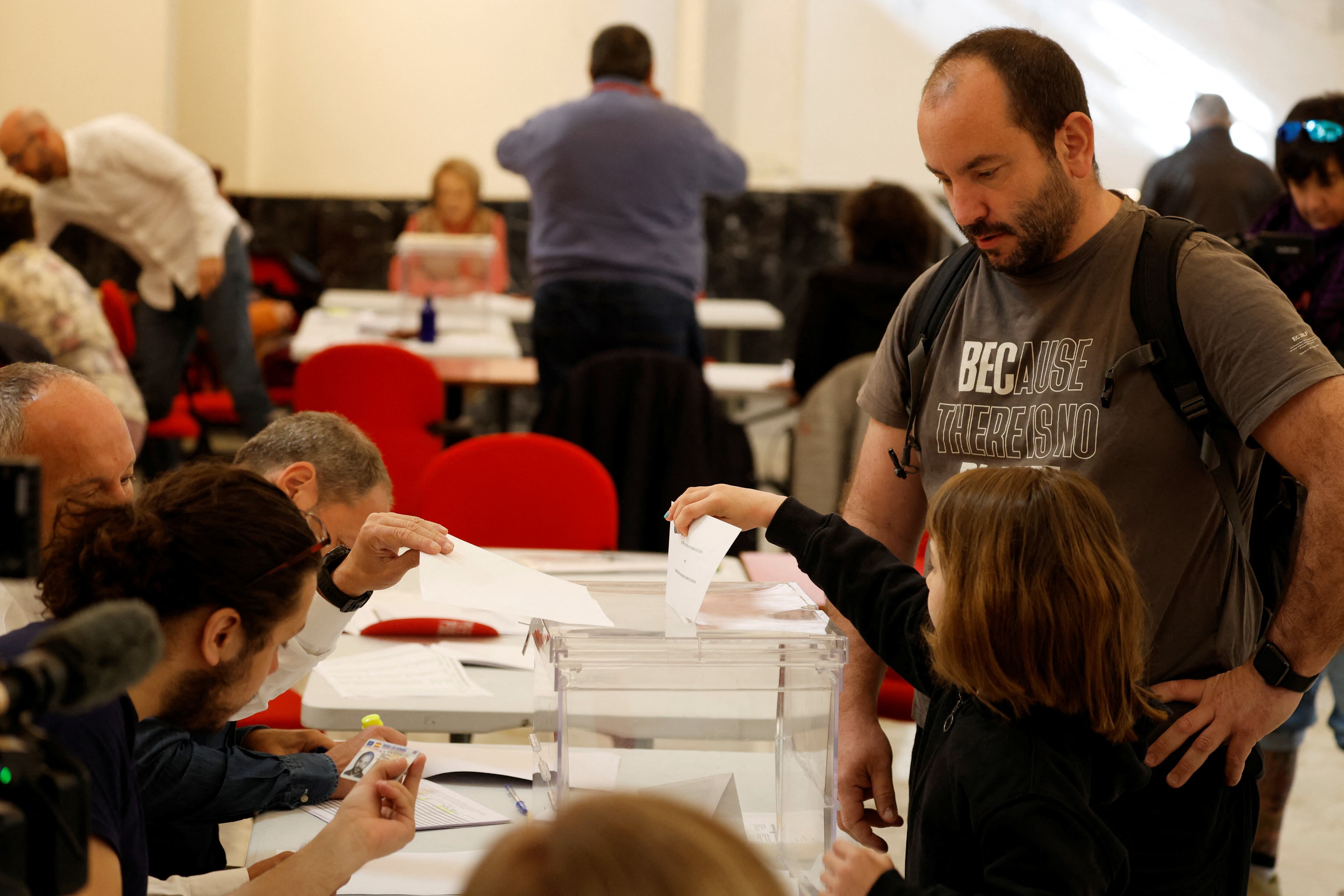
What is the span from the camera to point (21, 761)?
0.77 meters

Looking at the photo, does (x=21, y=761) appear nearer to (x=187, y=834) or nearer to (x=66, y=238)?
(x=187, y=834)

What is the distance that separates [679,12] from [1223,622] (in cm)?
741

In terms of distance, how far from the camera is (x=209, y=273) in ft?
17.1

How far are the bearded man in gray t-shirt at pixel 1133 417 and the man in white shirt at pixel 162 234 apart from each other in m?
4.12

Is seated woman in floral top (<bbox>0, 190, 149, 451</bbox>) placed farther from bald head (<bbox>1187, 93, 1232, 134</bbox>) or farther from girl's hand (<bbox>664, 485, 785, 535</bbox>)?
bald head (<bbox>1187, 93, 1232, 134</bbox>)

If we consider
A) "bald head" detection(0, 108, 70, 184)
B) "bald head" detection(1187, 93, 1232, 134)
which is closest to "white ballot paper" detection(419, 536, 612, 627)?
"bald head" detection(1187, 93, 1232, 134)

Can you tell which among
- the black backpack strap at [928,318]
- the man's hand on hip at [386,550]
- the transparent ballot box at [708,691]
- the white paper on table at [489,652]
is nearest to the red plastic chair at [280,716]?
the white paper on table at [489,652]

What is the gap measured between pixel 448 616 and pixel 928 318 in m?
1.15

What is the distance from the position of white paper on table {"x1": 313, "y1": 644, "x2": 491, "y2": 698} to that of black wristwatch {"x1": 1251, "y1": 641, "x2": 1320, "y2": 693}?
46.4 inches

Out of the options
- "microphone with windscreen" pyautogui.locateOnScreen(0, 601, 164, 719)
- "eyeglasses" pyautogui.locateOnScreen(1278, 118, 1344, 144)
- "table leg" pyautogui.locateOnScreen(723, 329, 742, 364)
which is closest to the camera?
"microphone with windscreen" pyautogui.locateOnScreen(0, 601, 164, 719)

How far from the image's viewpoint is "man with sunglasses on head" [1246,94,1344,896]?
3.09 m

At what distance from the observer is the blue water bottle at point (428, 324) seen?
543 cm

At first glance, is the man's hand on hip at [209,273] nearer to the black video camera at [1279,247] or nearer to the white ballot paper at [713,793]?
the black video camera at [1279,247]

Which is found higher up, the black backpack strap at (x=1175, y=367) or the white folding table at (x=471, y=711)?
the black backpack strap at (x=1175, y=367)
